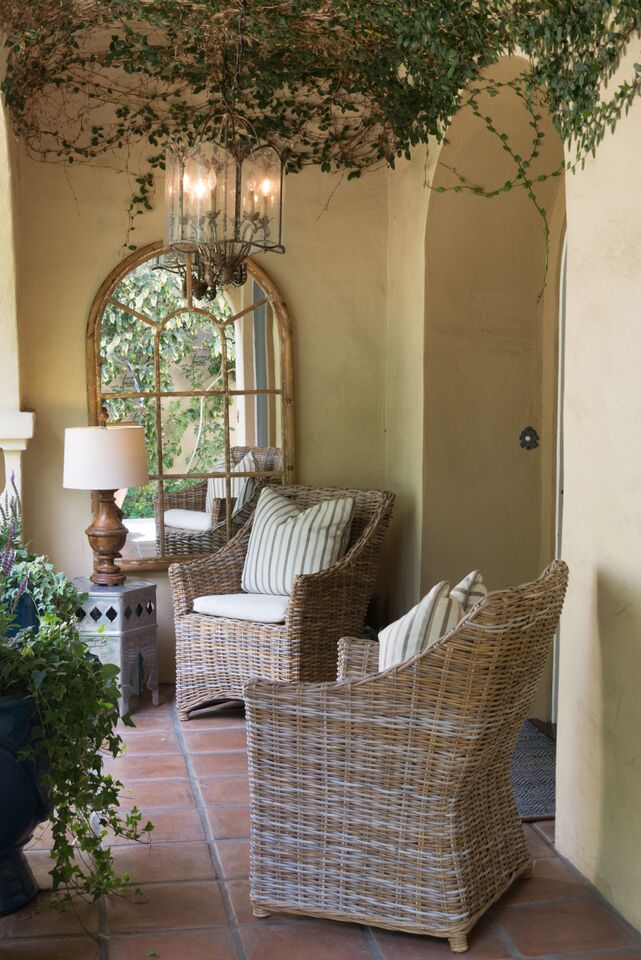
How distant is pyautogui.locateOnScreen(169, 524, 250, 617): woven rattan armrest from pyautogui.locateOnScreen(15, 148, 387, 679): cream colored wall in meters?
0.49

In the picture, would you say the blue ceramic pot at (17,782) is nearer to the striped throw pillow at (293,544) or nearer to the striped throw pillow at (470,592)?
the striped throw pillow at (470,592)

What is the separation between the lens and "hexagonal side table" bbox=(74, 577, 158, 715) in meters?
4.57

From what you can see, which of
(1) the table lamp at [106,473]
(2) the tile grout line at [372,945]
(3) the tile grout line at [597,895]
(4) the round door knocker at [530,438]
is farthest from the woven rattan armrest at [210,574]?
(2) the tile grout line at [372,945]

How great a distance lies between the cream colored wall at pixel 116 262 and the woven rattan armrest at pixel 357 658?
2032 millimetres

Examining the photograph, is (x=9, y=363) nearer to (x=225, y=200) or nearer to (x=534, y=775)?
(x=225, y=200)

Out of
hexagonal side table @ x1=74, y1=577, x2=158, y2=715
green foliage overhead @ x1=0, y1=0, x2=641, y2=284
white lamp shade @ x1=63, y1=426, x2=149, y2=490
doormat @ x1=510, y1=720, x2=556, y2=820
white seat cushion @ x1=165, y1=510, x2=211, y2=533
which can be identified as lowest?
doormat @ x1=510, y1=720, x2=556, y2=820

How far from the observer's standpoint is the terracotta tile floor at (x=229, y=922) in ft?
8.65

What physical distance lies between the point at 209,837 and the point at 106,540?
1.70 meters

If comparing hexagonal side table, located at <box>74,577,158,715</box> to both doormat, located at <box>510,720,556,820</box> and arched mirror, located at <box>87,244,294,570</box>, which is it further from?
doormat, located at <box>510,720,556,820</box>

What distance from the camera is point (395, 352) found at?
198 inches

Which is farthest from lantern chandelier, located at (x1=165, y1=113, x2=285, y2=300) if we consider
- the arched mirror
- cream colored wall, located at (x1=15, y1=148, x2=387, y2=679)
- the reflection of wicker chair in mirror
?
the reflection of wicker chair in mirror

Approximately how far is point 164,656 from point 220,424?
114cm

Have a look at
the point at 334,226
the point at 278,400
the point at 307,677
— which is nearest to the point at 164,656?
the point at 307,677

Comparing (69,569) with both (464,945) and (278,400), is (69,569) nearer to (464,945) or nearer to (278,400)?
(278,400)
